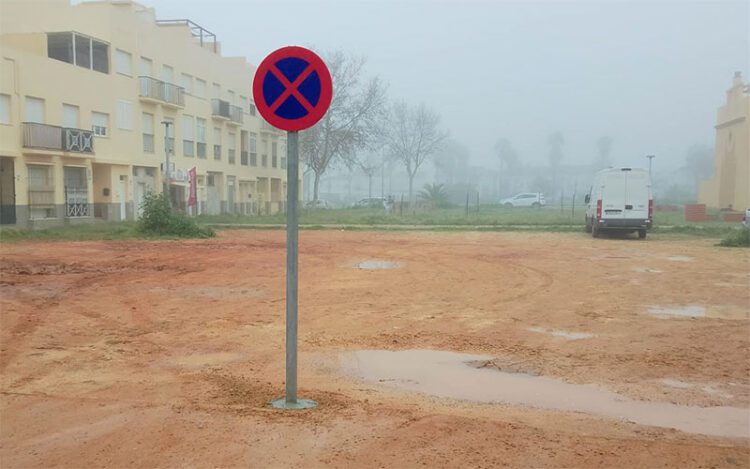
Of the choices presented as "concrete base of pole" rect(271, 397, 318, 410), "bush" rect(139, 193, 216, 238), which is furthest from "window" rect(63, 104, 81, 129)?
"concrete base of pole" rect(271, 397, 318, 410)

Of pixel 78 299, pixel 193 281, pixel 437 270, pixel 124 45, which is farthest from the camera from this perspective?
pixel 124 45

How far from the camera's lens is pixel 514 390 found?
18.4 ft

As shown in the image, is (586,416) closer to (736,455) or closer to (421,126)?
(736,455)

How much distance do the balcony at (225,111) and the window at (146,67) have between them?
8646 mm

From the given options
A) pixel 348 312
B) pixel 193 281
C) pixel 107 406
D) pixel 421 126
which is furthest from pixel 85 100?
pixel 421 126

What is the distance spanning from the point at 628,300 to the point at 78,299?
932cm

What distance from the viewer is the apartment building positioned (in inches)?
1104

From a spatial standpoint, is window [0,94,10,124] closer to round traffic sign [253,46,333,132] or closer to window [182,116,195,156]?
window [182,116,195,156]

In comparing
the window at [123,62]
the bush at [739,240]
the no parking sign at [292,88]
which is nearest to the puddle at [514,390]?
the no parking sign at [292,88]

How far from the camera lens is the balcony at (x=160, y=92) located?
122 ft

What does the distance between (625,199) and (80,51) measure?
29.2 metres

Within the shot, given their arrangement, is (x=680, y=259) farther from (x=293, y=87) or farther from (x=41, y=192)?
(x=41, y=192)

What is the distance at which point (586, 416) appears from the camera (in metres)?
4.94

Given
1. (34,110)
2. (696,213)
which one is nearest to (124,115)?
(34,110)
